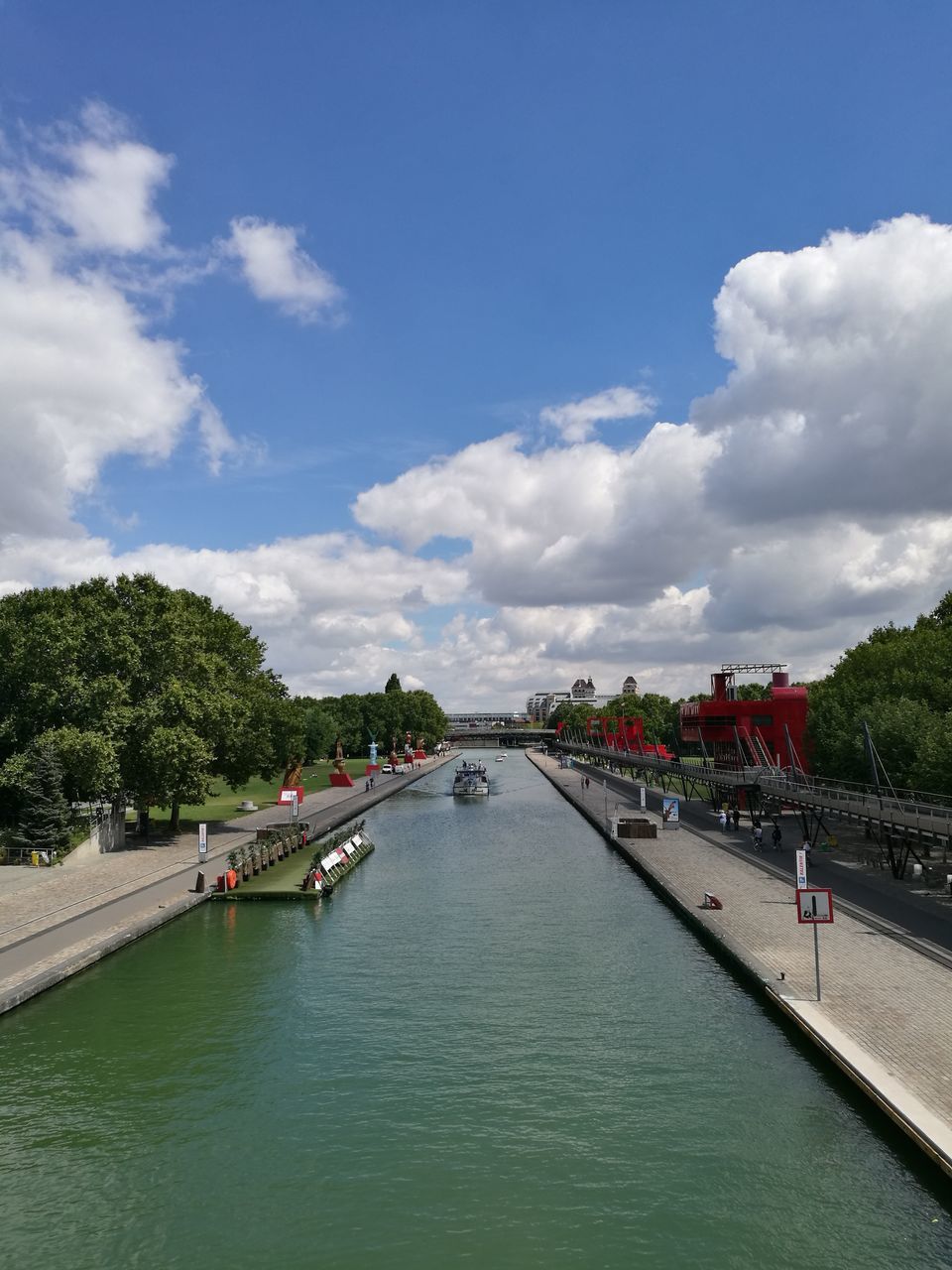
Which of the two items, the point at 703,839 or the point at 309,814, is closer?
the point at 703,839

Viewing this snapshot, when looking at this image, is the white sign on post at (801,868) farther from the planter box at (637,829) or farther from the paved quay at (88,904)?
the planter box at (637,829)

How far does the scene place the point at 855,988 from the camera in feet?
69.9

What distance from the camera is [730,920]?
97.3 feet

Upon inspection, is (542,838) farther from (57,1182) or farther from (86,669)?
(57,1182)

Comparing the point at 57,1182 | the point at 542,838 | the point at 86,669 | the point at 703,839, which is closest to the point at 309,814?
the point at 542,838

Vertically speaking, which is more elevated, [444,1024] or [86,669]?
[86,669]

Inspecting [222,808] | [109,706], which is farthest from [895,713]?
[222,808]

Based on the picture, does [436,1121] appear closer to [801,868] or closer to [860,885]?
[801,868]

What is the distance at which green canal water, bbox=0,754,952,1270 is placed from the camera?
12.8 m

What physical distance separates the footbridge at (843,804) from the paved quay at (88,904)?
28.3 meters

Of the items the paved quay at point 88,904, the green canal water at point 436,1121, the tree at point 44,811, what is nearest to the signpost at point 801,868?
the green canal water at point 436,1121

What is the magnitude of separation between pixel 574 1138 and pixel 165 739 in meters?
34.1

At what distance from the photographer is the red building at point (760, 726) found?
6944 cm

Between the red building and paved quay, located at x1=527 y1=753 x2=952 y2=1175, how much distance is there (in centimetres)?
3302
